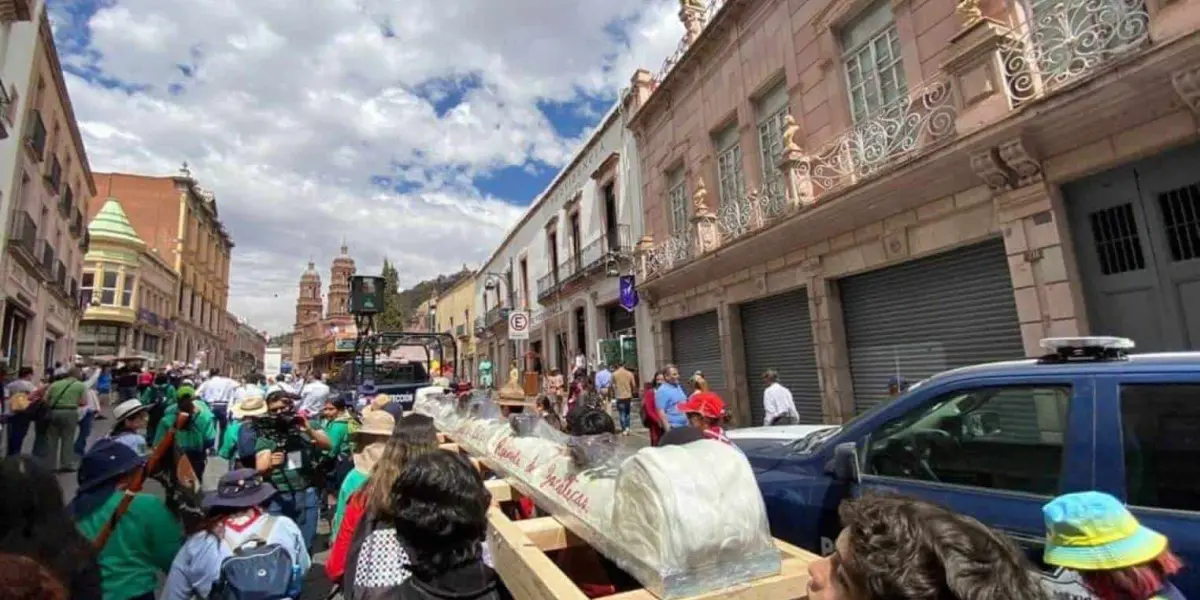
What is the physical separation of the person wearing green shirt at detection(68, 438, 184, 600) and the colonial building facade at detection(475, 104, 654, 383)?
533 inches

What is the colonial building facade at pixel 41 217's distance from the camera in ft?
47.2

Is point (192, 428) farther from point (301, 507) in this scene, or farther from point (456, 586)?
point (456, 586)

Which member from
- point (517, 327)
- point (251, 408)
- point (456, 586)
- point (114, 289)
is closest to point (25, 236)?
point (517, 327)

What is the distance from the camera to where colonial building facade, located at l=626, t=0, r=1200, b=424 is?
585 cm

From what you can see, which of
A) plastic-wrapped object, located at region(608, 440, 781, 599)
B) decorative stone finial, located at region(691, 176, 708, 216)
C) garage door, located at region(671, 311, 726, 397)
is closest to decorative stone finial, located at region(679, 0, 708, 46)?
decorative stone finial, located at region(691, 176, 708, 216)

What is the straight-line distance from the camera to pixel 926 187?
782 centimetres

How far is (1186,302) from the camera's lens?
576 centimetres

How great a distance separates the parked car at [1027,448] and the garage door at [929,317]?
5.43 metres

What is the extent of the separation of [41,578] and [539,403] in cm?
810

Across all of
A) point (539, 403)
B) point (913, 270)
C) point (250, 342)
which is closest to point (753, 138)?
point (913, 270)

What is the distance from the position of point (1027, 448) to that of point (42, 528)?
4286mm

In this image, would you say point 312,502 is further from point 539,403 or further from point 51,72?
point 51,72

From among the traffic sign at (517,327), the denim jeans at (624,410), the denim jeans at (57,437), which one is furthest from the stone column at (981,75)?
the denim jeans at (57,437)

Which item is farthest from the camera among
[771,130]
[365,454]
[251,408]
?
[771,130]
